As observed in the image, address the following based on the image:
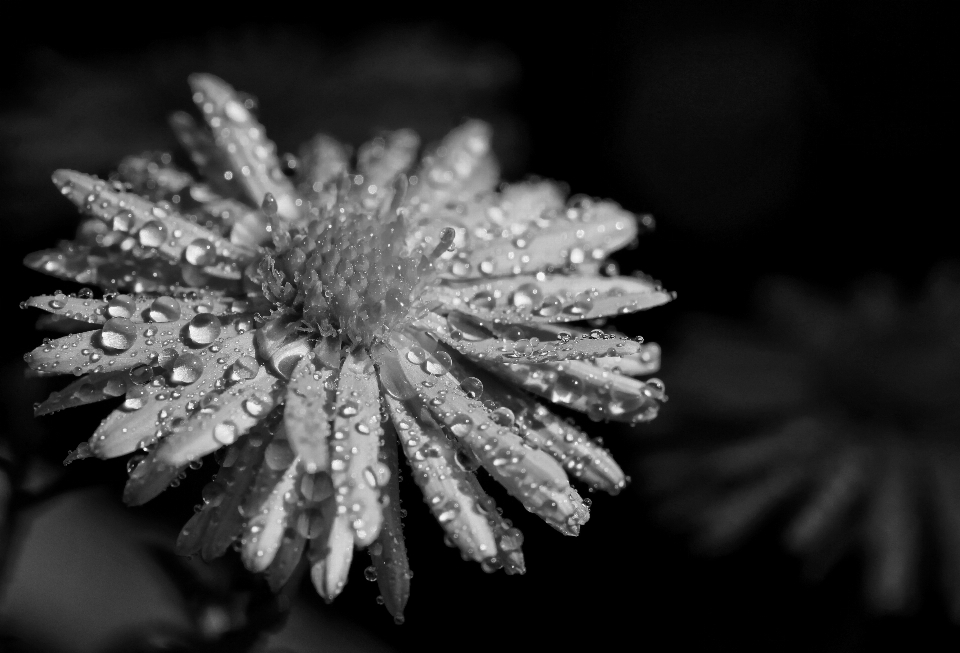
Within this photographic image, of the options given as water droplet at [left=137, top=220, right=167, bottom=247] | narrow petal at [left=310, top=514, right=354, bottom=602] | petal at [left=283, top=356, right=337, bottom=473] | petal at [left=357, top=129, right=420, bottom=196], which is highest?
petal at [left=357, top=129, right=420, bottom=196]

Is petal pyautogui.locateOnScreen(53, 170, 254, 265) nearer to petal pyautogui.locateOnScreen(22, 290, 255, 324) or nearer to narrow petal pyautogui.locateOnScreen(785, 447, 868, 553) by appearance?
petal pyautogui.locateOnScreen(22, 290, 255, 324)

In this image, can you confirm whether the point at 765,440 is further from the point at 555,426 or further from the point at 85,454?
the point at 85,454

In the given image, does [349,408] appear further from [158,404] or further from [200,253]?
[200,253]

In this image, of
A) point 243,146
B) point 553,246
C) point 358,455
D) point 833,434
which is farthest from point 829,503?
point 243,146

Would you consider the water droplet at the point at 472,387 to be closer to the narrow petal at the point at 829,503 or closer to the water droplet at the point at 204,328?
the water droplet at the point at 204,328

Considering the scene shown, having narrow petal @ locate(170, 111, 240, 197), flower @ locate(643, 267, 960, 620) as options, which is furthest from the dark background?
narrow petal @ locate(170, 111, 240, 197)

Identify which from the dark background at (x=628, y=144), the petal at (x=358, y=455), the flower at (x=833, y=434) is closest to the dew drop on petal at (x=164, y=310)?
the petal at (x=358, y=455)

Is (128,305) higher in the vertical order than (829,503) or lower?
lower
